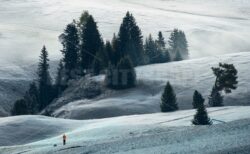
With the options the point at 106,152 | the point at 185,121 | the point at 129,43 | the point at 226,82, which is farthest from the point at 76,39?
the point at 106,152

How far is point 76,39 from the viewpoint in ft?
366

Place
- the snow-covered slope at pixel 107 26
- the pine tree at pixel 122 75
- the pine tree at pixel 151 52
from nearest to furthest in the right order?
the pine tree at pixel 122 75
the pine tree at pixel 151 52
the snow-covered slope at pixel 107 26

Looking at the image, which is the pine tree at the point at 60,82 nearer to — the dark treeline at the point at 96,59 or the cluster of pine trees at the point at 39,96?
the dark treeline at the point at 96,59

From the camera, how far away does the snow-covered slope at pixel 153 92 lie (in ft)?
279

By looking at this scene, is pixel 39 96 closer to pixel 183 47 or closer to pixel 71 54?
pixel 71 54

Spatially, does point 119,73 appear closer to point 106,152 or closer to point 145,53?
point 145,53

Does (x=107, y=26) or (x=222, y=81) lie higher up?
(x=107, y=26)

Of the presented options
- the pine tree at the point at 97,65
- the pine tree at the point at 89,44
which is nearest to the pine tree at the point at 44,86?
the pine tree at the point at 89,44

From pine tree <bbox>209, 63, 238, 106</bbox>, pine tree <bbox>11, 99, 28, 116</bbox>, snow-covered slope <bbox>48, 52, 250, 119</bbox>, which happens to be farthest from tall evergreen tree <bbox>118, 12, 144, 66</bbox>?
pine tree <bbox>209, 63, 238, 106</bbox>

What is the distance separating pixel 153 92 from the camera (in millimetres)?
93250

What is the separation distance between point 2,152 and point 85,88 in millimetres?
54727

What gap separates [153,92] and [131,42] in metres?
14.6

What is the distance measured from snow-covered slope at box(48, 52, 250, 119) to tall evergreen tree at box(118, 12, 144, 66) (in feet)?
→ 8.63

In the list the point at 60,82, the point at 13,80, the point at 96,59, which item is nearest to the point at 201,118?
the point at 96,59
